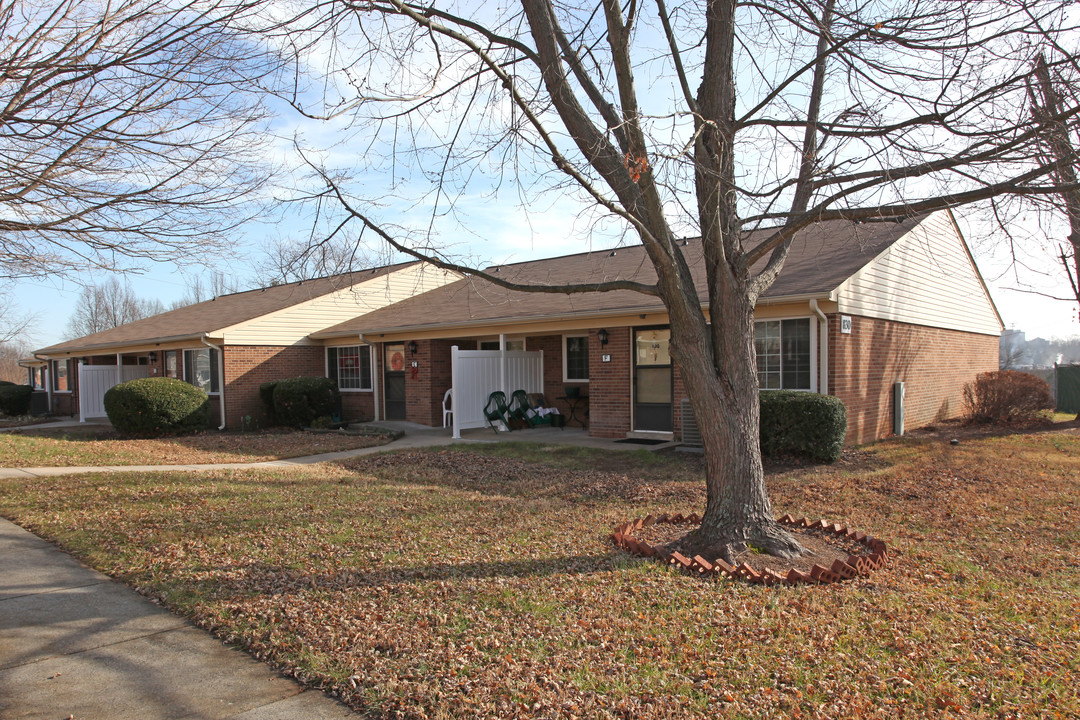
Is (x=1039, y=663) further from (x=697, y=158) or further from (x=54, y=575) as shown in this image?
(x=54, y=575)

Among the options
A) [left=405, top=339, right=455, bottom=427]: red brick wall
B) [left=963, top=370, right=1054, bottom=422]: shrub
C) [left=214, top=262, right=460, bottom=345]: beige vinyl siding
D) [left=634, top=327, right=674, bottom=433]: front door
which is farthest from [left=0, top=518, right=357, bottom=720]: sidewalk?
[left=963, top=370, right=1054, bottom=422]: shrub

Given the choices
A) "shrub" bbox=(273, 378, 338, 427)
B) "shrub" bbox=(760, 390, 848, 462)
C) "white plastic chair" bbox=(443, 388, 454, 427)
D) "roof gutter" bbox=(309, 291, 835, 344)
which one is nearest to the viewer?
"shrub" bbox=(760, 390, 848, 462)

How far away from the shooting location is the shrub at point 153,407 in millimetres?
15914

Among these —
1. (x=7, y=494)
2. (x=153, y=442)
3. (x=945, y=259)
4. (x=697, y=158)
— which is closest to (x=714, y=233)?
(x=697, y=158)

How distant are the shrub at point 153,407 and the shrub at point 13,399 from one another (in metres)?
14.7

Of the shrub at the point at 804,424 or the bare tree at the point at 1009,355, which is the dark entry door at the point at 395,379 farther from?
the bare tree at the point at 1009,355

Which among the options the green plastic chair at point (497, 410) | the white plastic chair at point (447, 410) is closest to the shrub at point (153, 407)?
the white plastic chair at point (447, 410)

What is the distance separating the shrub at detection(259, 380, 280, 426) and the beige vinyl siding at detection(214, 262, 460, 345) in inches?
45.9

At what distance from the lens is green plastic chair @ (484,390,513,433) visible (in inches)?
590

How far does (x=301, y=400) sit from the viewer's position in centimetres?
1720

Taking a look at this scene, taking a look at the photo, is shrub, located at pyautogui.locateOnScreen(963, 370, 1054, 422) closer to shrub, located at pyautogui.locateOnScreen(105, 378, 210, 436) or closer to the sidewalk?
the sidewalk

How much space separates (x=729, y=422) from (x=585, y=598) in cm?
196

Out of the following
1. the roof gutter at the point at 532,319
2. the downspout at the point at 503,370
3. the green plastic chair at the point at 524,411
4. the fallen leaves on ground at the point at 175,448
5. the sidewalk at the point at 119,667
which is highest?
the roof gutter at the point at 532,319

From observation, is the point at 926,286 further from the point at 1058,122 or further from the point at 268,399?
the point at 268,399
